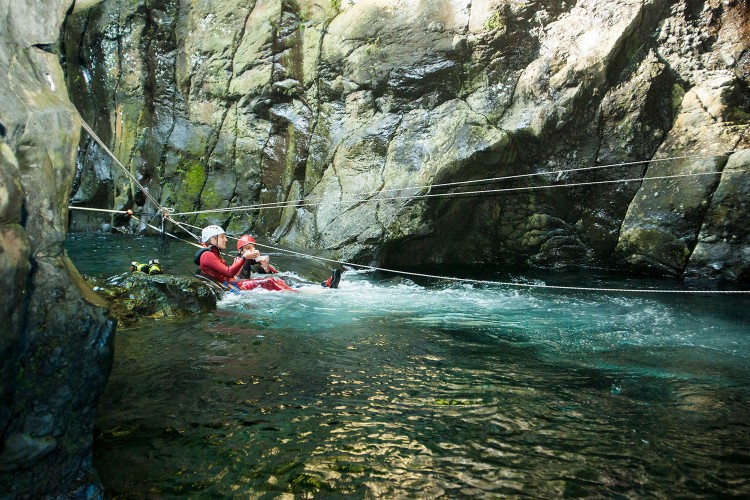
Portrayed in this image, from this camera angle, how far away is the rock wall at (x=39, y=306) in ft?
6.41

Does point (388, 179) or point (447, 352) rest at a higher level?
point (388, 179)

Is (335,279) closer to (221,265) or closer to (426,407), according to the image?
(221,265)

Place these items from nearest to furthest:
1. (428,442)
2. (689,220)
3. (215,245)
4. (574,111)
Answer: (428,442), (215,245), (689,220), (574,111)

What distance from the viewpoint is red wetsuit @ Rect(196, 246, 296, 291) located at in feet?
24.6

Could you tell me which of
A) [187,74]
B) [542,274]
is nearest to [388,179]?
[542,274]

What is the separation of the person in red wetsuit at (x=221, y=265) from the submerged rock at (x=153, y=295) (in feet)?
2.65

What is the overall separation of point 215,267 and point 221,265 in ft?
0.30

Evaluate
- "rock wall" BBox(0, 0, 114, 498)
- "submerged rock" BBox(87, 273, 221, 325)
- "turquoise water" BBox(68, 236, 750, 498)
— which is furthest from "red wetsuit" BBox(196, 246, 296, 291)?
"rock wall" BBox(0, 0, 114, 498)

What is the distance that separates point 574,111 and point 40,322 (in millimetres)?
9776

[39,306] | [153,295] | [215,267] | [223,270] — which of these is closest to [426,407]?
[39,306]

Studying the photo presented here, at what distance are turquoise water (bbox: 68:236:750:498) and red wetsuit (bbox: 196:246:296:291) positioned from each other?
1.09 meters

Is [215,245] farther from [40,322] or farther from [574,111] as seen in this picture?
[574,111]

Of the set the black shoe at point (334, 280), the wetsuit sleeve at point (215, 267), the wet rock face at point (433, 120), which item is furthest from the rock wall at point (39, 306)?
the wet rock face at point (433, 120)

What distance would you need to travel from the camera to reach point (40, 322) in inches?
82.7
